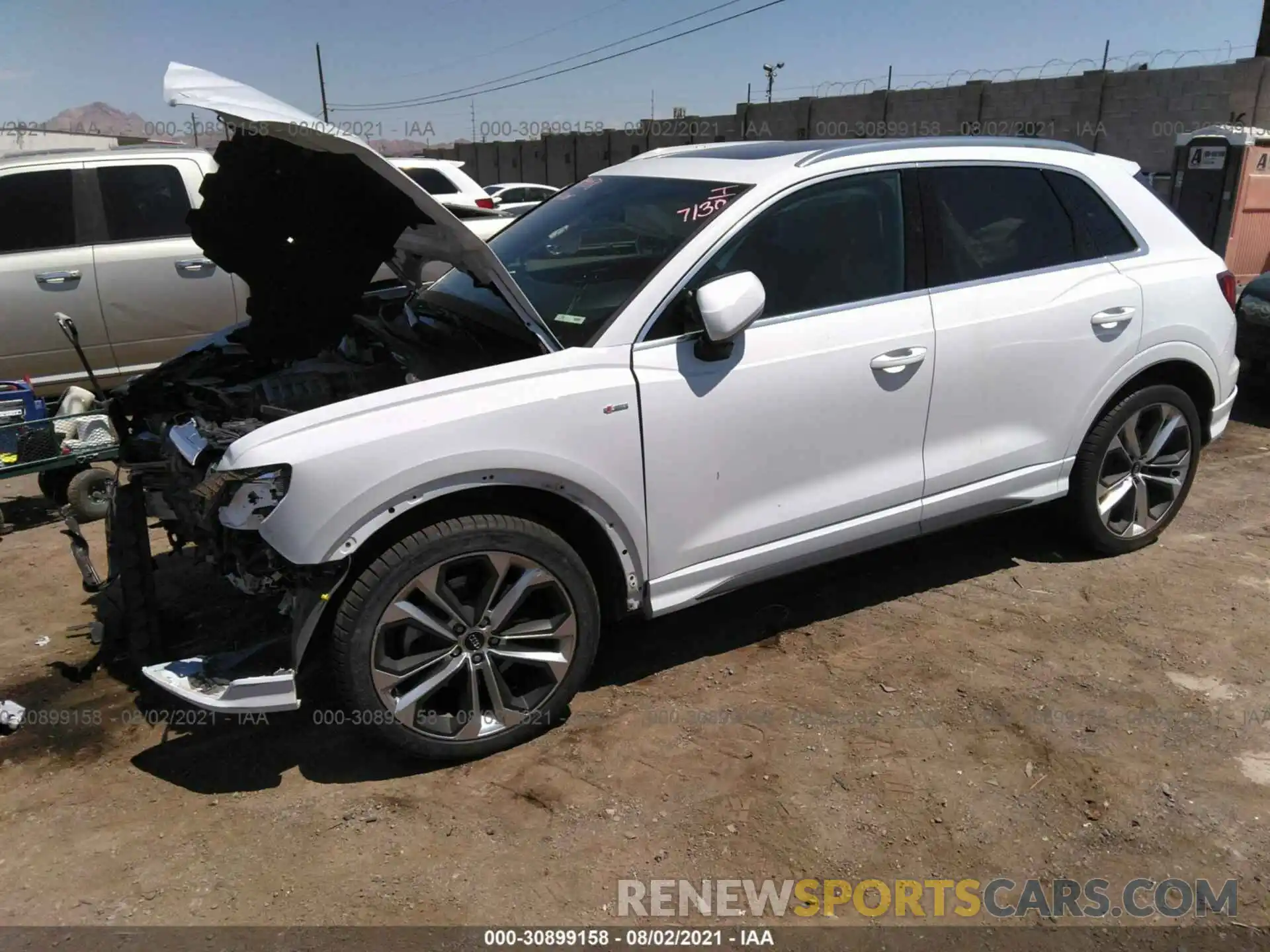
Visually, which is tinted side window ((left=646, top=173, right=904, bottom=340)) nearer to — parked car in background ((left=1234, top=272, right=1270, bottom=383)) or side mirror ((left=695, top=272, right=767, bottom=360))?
side mirror ((left=695, top=272, right=767, bottom=360))

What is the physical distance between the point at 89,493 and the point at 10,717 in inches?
86.3

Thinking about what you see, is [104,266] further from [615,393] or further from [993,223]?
[993,223]

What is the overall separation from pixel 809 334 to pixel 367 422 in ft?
5.24

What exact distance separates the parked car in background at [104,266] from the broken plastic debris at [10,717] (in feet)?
11.6

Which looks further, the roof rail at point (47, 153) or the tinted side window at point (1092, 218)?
the roof rail at point (47, 153)

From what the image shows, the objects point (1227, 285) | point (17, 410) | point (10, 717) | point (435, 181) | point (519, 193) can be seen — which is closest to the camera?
point (10, 717)

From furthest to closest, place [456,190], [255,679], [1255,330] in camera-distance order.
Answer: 1. [456,190]
2. [1255,330]
3. [255,679]

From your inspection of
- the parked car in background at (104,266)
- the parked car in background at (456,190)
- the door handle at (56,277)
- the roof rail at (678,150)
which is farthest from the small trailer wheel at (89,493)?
the parked car in background at (456,190)

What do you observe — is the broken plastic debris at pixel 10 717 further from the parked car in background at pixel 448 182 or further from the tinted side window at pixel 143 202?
the parked car in background at pixel 448 182

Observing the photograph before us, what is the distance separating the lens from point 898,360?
3.51m

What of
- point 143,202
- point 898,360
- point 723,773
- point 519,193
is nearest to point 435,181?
point 143,202

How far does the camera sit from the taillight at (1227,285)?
4367 millimetres

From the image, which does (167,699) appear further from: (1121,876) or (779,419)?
(1121,876)

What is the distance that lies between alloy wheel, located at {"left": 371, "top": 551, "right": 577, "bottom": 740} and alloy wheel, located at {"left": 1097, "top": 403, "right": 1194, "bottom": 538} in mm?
2768
